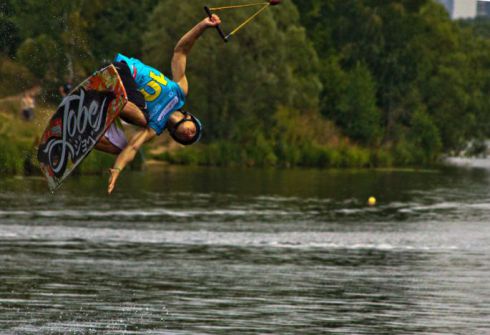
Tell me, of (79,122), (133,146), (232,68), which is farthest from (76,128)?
(232,68)

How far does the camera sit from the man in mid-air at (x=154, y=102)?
1548cm

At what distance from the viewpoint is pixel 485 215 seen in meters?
56.4

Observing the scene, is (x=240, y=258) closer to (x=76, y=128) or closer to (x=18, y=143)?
(x=18, y=143)

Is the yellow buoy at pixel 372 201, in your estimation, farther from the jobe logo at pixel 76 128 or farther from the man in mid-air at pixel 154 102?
the man in mid-air at pixel 154 102

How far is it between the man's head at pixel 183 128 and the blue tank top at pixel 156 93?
0.26 feet

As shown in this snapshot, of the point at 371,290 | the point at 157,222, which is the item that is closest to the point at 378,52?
the point at 157,222

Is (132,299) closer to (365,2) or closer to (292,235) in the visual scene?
(292,235)

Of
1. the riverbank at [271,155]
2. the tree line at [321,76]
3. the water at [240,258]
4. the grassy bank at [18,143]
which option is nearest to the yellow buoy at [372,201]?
the water at [240,258]

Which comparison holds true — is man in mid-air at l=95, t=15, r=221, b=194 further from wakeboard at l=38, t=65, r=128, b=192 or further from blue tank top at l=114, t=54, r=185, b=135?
wakeboard at l=38, t=65, r=128, b=192

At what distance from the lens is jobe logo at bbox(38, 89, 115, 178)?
15.5 m

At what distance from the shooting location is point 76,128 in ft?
51.5

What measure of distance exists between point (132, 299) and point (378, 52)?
245 ft

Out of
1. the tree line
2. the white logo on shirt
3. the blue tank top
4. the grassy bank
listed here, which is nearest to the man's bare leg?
the blue tank top

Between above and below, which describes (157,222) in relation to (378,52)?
below
